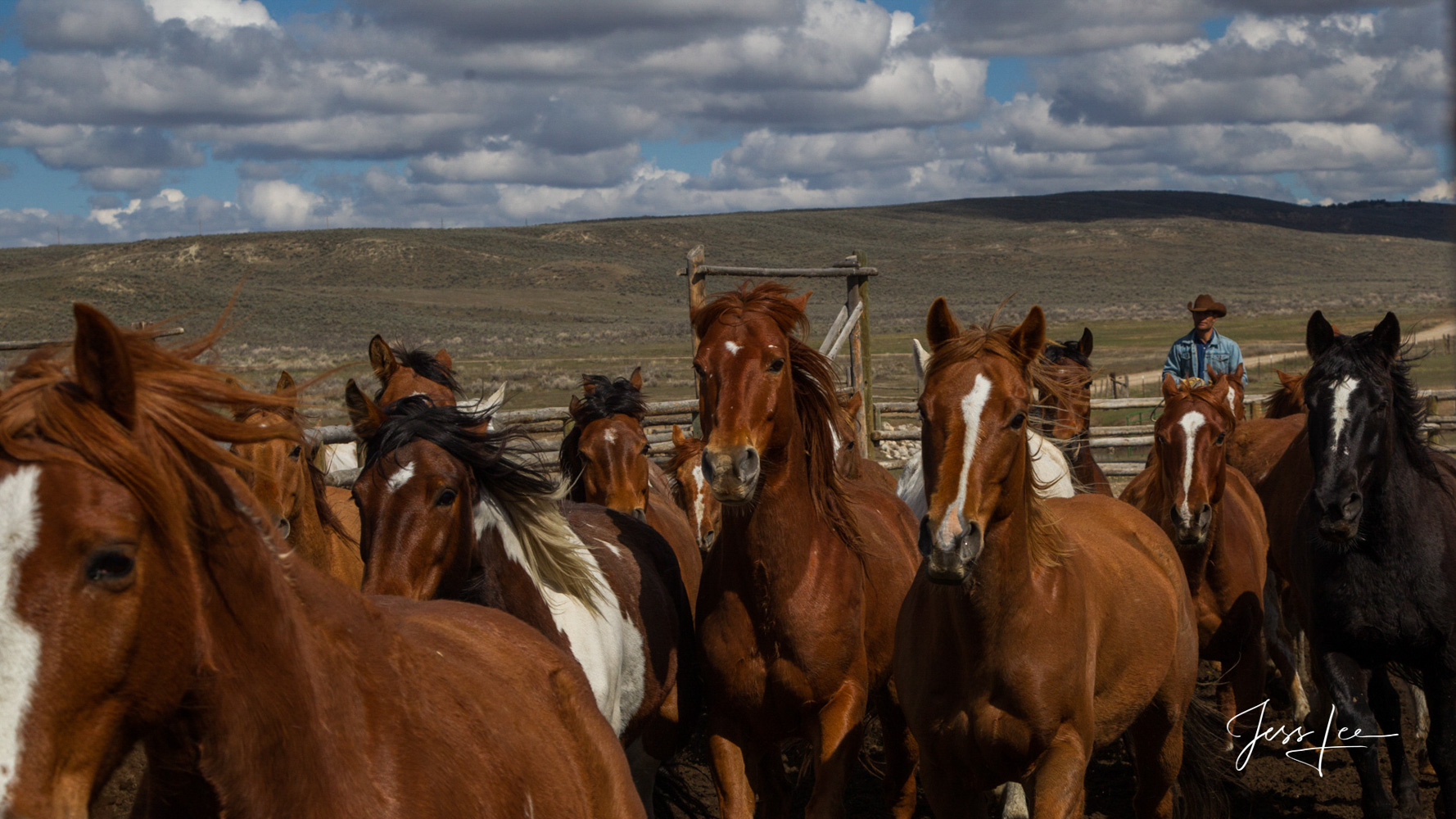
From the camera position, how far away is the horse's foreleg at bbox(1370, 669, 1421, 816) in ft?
16.4

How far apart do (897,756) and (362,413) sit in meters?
2.61

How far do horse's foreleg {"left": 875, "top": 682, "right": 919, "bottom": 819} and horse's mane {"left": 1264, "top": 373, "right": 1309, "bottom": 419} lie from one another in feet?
16.1

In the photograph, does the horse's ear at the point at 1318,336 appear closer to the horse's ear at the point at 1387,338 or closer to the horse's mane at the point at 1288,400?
the horse's ear at the point at 1387,338

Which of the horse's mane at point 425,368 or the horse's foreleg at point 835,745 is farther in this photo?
the horse's mane at point 425,368

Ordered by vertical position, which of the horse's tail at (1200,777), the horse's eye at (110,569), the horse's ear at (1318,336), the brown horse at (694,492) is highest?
the horse's eye at (110,569)

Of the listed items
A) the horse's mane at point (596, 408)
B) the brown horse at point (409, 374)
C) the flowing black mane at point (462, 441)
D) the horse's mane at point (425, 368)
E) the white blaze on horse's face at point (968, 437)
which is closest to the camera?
the white blaze on horse's face at point (968, 437)

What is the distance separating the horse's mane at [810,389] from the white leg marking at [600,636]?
33.8 inches

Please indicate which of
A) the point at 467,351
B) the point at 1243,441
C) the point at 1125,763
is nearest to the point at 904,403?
the point at 1243,441

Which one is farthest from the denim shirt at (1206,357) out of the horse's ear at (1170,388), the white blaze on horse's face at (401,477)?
the white blaze on horse's face at (401,477)

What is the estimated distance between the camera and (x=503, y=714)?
2.21 m

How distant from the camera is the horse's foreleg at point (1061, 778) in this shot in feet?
11.4

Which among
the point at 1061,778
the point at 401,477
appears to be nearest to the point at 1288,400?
the point at 1061,778

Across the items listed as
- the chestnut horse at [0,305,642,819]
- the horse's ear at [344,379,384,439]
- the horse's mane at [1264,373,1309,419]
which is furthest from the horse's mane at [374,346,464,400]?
the horse's mane at [1264,373,1309,419]

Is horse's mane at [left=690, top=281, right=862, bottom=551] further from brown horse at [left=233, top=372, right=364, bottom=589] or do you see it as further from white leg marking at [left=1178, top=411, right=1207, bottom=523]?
white leg marking at [left=1178, top=411, right=1207, bottom=523]
